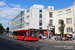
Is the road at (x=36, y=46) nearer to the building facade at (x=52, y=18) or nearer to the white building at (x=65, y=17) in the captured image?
the white building at (x=65, y=17)

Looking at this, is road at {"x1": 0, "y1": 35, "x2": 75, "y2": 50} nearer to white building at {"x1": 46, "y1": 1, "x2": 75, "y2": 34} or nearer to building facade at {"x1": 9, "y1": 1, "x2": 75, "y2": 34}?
white building at {"x1": 46, "y1": 1, "x2": 75, "y2": 34}

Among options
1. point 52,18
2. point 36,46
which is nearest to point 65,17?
point 52,18

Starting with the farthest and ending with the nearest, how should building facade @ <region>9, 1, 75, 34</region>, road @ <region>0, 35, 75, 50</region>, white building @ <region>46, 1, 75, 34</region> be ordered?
building facade @ <region>9, 1, 75, 34</region> → white building @ <region>46, 1, 75, 34</region> → road @ <region>0, 35, 75, 50</region>

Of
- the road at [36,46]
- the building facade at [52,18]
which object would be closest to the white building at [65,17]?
the building facade at [52,18]

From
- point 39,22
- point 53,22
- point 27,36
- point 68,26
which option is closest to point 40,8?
point 39,22

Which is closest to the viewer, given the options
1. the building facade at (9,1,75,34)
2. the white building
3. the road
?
the road

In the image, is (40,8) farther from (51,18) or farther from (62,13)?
(62,13)

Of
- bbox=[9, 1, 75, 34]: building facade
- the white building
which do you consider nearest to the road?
the white building

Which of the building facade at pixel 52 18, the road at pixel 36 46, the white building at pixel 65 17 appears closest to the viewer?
the road at pixel 36 46

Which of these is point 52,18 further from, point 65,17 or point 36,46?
point 36,46

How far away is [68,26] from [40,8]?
18712mm

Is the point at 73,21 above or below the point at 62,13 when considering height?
below

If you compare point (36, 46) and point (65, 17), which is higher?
point (65, 17)

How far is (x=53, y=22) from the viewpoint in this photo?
41.7 meters
